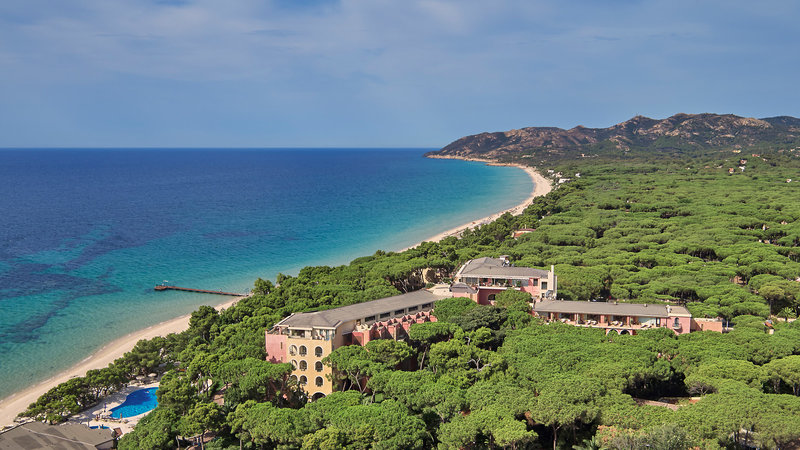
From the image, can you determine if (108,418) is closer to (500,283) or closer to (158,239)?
(500,283)

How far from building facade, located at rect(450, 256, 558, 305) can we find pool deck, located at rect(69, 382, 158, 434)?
2016cm

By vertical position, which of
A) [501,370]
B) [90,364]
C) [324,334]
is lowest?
[90,364]

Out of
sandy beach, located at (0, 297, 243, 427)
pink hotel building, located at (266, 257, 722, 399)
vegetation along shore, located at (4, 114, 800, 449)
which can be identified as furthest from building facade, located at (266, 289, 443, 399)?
sandy beach, located at (0, 297, 243, 427)

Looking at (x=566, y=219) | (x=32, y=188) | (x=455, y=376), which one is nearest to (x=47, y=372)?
(x=455, y=376)

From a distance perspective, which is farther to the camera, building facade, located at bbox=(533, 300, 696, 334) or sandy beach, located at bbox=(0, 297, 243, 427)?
building facade, located at bbox=(533, 300, 696, 334)

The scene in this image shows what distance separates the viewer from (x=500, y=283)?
125 ft

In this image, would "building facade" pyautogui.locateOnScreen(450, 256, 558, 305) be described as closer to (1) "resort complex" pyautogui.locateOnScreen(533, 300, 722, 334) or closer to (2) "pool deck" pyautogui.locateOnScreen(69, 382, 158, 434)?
(1) "resort complex" pyautogui.locateOnScreen(533, 300, 722, 334)

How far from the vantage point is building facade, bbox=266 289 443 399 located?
93.6 feet

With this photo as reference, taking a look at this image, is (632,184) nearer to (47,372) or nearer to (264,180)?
(47,372)

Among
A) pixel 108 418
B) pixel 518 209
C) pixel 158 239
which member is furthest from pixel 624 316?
pixel 158 239

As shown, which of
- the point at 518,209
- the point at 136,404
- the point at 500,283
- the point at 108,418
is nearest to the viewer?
the point at 108,418

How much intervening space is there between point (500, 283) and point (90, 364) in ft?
93.8

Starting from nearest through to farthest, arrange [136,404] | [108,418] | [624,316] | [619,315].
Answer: [108,418] → [136,404] → [619,315] → [624,316]

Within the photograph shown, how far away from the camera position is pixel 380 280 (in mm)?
41344
